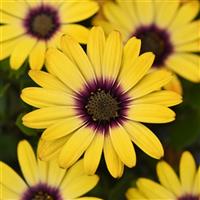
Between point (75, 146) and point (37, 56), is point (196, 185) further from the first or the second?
point (37, 56)

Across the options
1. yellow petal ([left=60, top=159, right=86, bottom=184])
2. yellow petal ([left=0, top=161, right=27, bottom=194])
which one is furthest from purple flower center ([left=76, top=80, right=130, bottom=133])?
yellow petal ([left=0, top=161, right=27, bottom=194])

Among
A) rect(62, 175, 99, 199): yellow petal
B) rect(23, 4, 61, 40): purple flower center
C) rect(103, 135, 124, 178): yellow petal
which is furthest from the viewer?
rect(23, 4, 61, 40): purple flower center

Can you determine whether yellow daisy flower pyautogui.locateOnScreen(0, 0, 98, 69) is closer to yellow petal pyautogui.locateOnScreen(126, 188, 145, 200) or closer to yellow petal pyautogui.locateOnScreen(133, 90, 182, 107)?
yellow petal pyautogui.locateOnScreen(133, 90, 182, 107)

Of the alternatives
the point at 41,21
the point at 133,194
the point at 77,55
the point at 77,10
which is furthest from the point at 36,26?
the point at 133,194

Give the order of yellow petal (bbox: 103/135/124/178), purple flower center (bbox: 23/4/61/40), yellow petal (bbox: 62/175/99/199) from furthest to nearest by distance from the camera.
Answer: purple flower center (bbox: 23/4/61/40)
yellow petal (bbox: 62/175/99/199)
yellow petal (bbox: 103/135/124/178)

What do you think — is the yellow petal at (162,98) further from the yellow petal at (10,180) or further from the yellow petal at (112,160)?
the yellow petal at (10,180)

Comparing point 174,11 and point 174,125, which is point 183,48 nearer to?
point 174,11

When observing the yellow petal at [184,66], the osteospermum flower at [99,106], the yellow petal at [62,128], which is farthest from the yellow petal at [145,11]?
the yellow petal at [62,128]
